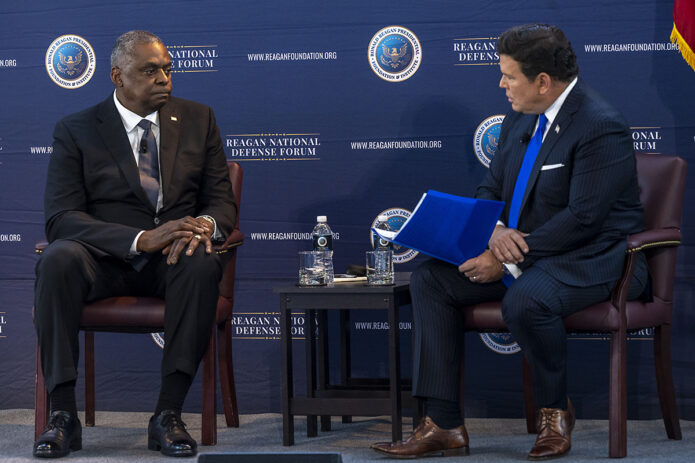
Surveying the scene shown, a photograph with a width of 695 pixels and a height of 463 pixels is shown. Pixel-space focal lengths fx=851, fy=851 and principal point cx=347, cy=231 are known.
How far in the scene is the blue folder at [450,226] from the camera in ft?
8.71

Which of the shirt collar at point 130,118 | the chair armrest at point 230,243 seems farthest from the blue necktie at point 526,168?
the shirt collar at point 130,118

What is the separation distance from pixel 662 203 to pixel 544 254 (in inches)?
22.6

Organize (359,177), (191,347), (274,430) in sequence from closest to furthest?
(191,347)
(274,430)
(359,177)

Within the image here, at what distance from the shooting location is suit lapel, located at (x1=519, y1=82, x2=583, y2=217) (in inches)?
111

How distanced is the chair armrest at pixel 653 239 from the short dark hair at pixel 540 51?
582mm

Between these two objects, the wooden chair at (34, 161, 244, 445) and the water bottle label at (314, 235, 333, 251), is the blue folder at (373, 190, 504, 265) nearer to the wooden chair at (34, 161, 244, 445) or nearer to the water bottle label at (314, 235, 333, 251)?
the water bottle label at (314, 235, 333, 251)

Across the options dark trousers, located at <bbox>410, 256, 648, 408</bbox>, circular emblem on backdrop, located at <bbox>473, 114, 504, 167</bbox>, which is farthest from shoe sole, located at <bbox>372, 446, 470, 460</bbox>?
circular emblem on backdrop, located at <bbox>473, 114, 504, 167</bbox>

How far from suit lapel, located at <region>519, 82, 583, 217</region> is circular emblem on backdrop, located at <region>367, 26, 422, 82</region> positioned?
3.21 feet

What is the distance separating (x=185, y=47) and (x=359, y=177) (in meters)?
0.99

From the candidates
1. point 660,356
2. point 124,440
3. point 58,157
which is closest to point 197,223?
point 58,157

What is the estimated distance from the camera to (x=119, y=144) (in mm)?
3191

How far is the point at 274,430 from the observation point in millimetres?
3383

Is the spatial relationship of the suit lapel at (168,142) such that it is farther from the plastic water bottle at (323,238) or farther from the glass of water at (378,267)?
the glass of water at (378,267)

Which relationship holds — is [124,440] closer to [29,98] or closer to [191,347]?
[191,347]
